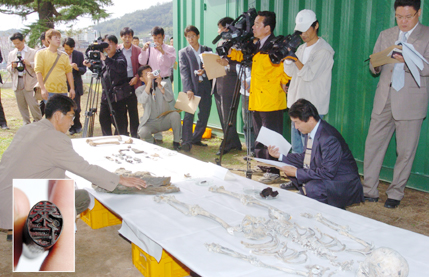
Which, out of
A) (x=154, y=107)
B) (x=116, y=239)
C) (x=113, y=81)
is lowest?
(x=116, y=239)

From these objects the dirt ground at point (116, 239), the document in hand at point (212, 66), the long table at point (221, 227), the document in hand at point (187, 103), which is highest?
the document in hand at point (212, 66)

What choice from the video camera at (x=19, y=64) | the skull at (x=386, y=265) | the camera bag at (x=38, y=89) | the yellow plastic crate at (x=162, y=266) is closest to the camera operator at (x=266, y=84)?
the yellow plastic crate at (x=162, y=266)

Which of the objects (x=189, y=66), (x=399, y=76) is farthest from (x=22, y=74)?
(x=399, y=76)

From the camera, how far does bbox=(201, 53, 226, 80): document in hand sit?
4645 millimetres

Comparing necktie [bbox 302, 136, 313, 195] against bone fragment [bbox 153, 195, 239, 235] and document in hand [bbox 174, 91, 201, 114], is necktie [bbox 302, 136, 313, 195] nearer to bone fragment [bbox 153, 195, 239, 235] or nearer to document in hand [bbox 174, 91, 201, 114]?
bone fragment [bbox 153, 195, 239, 235]

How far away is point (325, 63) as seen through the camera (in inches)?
152

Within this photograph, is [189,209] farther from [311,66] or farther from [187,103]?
[187,103]

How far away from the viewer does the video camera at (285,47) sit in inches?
145

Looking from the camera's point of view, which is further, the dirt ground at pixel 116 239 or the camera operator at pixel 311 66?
the camera operator at pixel 311 66

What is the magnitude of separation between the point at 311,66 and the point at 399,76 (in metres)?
0.81

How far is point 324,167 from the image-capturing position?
9.48 feet

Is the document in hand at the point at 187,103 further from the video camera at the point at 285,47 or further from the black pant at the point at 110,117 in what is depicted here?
the video camera at the point at 285,47

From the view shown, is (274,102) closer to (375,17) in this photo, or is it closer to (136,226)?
(375,17)

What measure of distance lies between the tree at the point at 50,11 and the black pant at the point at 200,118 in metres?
9.33
